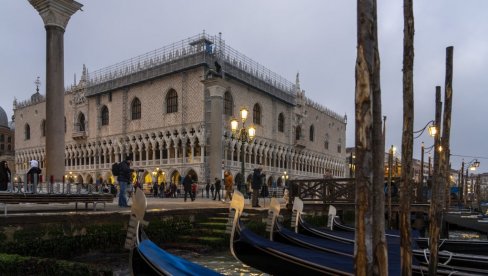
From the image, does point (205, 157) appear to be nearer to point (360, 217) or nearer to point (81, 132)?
point (81, 132)

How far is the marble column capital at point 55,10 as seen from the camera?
32.6 feet

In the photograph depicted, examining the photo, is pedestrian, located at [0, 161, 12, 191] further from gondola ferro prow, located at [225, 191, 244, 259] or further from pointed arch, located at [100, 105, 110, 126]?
pointed arch, located at [100, 105, 110, 126]

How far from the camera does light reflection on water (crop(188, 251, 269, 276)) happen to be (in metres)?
6.48

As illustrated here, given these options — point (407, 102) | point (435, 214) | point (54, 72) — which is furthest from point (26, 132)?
point (407, 102)

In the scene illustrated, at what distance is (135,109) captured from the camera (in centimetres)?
3306

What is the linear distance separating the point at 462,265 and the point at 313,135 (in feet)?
124

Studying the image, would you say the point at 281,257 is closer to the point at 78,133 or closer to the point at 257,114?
the point at 257,114

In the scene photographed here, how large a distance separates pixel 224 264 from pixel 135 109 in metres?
27.5

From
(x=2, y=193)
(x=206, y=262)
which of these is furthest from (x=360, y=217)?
(x=2, y=193)

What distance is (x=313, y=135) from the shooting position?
4184 centimetres

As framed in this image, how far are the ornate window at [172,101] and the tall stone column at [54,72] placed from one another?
20.0 meters

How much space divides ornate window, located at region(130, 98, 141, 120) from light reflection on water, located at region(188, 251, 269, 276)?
26.1 meters

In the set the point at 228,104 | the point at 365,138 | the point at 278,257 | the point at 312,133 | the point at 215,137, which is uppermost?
the point at 228,104

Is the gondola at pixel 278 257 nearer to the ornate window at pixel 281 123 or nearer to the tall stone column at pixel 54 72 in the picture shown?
the tall stone column at pixel 54 72
